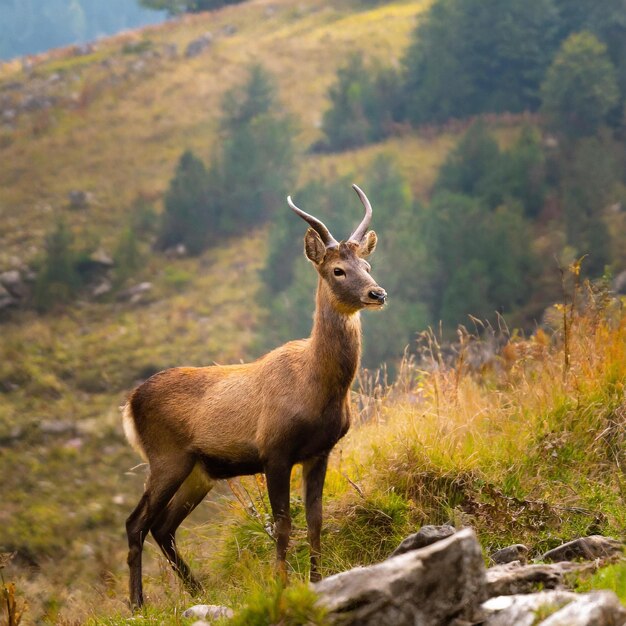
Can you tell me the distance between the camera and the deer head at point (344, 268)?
6.53m

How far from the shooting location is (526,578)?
4.91 meters

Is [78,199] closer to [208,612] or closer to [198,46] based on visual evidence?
[198,46]

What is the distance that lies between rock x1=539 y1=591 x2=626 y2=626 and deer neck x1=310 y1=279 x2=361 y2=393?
270 cm

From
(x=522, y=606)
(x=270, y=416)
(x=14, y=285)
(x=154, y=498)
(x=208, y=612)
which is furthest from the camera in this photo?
(x=14, y=285)

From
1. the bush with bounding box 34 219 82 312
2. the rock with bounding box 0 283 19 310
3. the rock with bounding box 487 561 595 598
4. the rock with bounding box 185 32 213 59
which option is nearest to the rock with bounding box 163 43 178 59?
the rock with bounding box 185 32 213 59

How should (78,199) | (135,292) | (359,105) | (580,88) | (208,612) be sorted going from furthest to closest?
1. (359,105)
2. (580,88)
3. (78,199)
4. (135,292)
5. (208,612)

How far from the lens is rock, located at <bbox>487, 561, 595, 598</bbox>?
4.83 meters

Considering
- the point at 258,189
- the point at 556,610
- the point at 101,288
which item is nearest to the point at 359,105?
the point at 258,189

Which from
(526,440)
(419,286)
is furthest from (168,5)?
(526,440)

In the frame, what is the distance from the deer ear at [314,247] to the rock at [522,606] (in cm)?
308

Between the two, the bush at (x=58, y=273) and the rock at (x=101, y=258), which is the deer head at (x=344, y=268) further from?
the rock at (x=101, y=258)

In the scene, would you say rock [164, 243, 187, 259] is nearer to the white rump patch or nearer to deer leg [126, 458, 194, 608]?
the white rump patch

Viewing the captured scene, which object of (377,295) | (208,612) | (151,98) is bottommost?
(151,98)

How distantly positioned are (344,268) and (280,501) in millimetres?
1723
